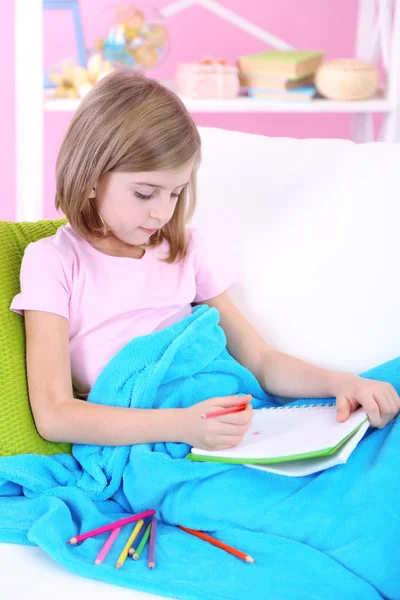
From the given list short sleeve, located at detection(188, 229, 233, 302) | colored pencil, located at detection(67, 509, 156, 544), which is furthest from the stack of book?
colored pencil, located at detection(67, 509, 156, 544)

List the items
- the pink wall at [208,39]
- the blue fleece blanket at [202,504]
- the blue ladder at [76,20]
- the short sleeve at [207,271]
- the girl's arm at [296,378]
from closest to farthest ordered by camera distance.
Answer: the blue fleece blanket at [202,504] < the girl's arm at [296,378] < the short sleeve at [207,271] < the blue ladder at [76,20] < the pink wall at [208,39]

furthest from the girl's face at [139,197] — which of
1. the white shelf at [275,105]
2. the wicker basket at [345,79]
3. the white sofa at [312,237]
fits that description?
the wicker basket at [345,79]

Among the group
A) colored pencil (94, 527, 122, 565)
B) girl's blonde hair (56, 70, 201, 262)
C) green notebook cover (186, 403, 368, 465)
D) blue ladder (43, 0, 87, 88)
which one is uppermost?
blue ladder (43, 0, 87, 88)

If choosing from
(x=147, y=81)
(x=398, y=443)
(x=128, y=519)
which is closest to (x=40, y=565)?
→ (x=128, y=519)

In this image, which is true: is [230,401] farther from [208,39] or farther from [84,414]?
[208,39]

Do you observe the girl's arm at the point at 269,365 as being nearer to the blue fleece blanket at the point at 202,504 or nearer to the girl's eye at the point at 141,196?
the blue fleece blanket at the point at 202,504

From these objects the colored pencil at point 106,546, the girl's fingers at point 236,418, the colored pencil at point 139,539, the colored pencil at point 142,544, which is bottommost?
the colored pencil at point 139,539

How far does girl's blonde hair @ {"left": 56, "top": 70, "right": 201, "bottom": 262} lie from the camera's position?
1391 mm

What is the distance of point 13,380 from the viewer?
4.52 ft

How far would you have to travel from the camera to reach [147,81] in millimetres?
1458

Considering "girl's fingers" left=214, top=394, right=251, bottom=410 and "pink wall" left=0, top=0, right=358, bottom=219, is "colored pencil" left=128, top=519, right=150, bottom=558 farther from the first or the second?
"pink wall" left=0, top=0, right=358, bottom=219

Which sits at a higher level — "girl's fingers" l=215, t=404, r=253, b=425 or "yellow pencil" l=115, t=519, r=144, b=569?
"girl's fingers" l=215, t=404, r=253, b=425

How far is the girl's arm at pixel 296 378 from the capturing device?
1.36 m

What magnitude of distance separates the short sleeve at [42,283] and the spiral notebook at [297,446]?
1.05 ft
